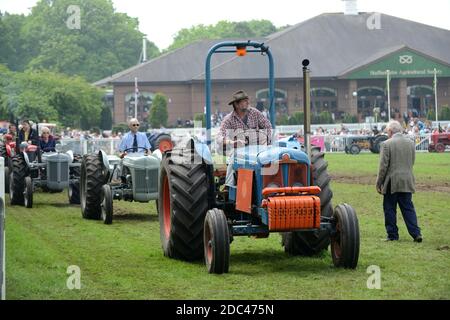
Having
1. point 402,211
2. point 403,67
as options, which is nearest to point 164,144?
point 402,211

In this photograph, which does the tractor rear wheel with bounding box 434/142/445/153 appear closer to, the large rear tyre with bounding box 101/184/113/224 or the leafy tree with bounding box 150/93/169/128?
the large rear tyre with bounding box 101/184/113/224

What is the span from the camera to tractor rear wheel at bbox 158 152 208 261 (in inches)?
446

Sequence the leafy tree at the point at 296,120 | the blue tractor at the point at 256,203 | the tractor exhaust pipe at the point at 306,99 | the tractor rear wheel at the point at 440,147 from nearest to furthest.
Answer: the tractor exhaust pipe at the point at 306,99 < the blue tractor at the point at 256,203 < the tractor rear wheel at the point at 440,147 < the leafy tree at the point at 296,120

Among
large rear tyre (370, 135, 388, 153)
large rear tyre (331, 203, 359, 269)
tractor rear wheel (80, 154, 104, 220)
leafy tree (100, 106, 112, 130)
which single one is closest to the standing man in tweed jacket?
large rear tyre (331, 203, 359, 269)

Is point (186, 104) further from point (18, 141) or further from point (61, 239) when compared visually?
point (61, 239)

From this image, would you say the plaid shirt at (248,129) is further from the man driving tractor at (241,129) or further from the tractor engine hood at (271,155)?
the tractor engine hood at (271,155)

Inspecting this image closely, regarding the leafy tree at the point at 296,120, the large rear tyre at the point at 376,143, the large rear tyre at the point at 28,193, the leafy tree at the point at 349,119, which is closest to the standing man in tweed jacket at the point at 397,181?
the large rear tyre at the point at 28,193

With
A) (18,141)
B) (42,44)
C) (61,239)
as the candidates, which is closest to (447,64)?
(42,44)

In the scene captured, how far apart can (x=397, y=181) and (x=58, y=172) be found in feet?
32.7

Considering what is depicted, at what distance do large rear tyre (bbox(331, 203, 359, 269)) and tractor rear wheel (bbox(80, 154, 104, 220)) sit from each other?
7.82m

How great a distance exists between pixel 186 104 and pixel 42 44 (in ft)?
65.0

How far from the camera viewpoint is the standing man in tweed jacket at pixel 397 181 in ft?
44.0

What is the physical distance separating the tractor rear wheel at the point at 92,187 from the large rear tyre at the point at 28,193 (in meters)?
2.16

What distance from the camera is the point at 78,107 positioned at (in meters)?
73.3
